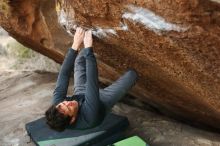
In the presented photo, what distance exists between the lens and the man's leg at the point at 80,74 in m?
4.74

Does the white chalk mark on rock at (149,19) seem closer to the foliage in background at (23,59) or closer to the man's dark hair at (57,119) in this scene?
the man's dark hair at (57,119)

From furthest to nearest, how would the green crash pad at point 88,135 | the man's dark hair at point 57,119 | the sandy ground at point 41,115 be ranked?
1. the sandy ground at point 41,115
2. the green crash pad at point 88,135
3. the man's dark hair at point 57,119

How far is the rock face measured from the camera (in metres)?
3.55

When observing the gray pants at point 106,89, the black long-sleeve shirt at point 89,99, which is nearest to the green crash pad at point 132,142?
the gray pants at point 106,89

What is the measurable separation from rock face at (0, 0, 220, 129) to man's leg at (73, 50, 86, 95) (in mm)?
305

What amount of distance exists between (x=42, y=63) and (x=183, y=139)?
4.39m

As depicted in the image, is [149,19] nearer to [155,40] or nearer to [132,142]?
[155,40]

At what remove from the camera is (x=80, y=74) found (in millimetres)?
4770

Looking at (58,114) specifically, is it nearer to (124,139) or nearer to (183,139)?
(124,139)

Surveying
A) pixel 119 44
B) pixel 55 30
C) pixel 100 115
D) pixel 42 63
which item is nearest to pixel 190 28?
pixel 119 44

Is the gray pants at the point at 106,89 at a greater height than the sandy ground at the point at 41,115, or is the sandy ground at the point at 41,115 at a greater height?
the gray pants at the point at 106,89

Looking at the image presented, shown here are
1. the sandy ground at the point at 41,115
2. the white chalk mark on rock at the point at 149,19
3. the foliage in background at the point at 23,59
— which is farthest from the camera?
the foliage in background at the point at 23,59

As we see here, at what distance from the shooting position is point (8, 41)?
1008cm

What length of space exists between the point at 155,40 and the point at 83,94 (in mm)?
1102
